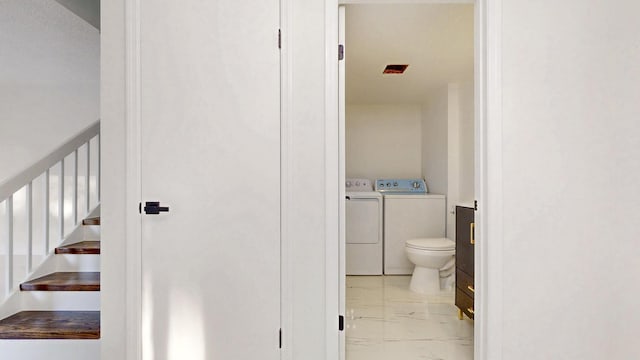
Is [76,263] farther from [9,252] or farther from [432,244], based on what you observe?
[432,244]

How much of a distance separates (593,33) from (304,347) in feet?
6.69

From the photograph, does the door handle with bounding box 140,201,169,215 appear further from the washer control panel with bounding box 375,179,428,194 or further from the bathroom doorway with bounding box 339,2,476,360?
the washer control panel with bounding box 375,179,428,194

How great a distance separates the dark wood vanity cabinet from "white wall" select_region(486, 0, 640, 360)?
0.74 metres

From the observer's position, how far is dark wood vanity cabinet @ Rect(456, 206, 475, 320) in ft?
8.87

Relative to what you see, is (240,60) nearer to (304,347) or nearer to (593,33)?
(304,347)

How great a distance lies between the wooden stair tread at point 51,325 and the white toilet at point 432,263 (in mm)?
2611

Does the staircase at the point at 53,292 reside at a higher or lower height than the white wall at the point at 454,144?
lower

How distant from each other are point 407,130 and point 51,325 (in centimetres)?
404

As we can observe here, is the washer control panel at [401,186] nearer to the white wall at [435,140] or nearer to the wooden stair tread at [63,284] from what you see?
the white wall at [435,140]

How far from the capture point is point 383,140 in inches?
Result: 197

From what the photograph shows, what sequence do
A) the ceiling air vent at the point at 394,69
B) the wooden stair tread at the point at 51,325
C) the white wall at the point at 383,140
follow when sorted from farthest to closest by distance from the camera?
1. the white wall at the point at 383,140
2. the ceiling air vent at the point at 394,69
3. the wooden stair tread at the point at 51,325

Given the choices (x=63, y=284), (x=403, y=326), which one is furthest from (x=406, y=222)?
(x=63, y=284)

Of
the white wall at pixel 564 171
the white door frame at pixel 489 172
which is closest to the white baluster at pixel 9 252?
the white door frame at pixel 489 172

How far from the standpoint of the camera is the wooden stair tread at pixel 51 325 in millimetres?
2121
